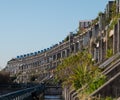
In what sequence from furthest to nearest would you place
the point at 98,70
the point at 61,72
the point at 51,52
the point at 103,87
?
the point at 51,52 → the point at 61,72 → the point at 98,70 → the point at 103,87

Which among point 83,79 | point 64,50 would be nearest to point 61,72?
point 83,79

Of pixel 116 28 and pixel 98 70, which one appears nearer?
pixel 98 70

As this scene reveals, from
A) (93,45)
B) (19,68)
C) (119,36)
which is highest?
(19,68)

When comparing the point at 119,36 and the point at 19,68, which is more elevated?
the point at 19,68

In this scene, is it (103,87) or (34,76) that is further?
(34,76)

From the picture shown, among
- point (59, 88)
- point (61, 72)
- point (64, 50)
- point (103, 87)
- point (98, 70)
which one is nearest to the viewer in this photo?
point (103, 87)

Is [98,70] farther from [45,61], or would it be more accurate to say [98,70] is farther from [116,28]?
[45,61]

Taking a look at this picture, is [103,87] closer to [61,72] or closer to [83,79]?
[83,79]

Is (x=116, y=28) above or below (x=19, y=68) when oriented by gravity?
below

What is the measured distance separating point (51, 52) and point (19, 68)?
42125 millimetres

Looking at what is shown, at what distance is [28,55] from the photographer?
168125 millimetres

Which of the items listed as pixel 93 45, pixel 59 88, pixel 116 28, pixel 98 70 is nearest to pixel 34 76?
pixel 59 88

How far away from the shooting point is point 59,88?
80.8 meters

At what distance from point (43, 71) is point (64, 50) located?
23508 mm
